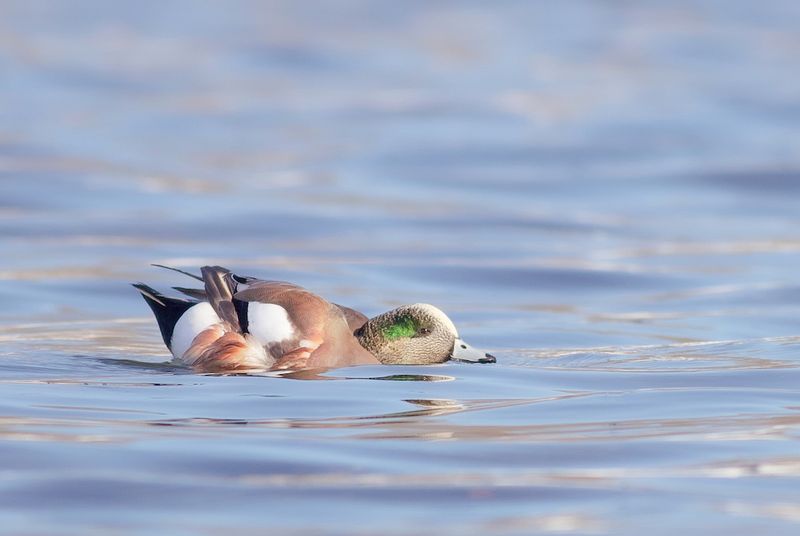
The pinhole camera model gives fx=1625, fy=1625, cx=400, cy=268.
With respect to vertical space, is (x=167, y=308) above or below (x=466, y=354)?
above

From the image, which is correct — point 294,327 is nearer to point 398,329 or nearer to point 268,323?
point 268,323

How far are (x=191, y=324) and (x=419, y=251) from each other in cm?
633

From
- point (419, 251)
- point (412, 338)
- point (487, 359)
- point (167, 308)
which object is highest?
point (419, 251)

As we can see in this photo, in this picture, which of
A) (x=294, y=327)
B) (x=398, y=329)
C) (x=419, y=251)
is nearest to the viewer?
(x=294, y=327)

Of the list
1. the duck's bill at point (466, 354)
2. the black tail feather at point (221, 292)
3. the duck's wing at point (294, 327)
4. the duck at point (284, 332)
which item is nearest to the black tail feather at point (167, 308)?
the duck at point (284, 332)

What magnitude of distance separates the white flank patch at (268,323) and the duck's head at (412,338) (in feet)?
1.82

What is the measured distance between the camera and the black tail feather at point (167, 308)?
347 inches

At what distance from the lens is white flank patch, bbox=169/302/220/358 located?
337 inches

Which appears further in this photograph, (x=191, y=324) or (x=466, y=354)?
(x=466, y=354)

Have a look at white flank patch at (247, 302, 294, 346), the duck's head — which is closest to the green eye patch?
the duck's head

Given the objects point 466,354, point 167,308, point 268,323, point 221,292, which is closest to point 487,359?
point 466,354

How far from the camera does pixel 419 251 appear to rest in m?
14.8

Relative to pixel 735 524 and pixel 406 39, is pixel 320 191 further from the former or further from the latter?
pixel 735 524

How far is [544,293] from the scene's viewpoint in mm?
12812
